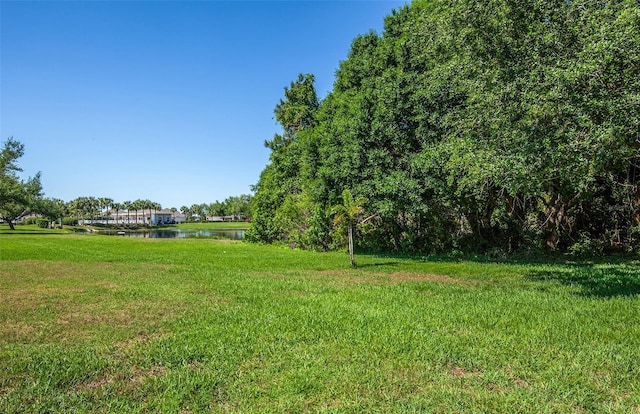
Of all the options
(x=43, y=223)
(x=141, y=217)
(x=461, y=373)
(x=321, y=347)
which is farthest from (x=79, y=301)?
(x=141, y=217)

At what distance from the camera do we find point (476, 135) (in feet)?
36.9

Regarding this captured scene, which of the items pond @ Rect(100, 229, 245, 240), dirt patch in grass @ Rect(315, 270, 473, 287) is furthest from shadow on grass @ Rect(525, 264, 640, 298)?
pond @ Rect(100, 229, 245, 240)

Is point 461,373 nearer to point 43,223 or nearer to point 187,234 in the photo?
point 187,234

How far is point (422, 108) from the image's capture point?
16562 mm

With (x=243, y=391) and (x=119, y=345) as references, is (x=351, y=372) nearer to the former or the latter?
(x=243, y=391)

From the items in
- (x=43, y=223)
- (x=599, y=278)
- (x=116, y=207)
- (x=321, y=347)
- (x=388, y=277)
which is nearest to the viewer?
(x=321, y=347)

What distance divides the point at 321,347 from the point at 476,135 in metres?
8.51

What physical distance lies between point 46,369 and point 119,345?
94cm

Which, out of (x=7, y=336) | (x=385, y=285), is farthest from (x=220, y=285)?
(x=7, y=336)

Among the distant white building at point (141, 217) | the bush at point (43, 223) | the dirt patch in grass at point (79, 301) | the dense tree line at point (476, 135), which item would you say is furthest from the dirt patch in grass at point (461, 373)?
the distant white building at point (141, 217)

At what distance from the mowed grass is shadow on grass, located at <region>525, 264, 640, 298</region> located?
0.09 meters

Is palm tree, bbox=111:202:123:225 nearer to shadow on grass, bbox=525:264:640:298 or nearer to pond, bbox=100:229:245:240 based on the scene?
pond, bbox=100:229:245:240

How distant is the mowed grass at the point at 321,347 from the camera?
3.73 meters

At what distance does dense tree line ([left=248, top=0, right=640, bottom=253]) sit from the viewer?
25.8 ft
